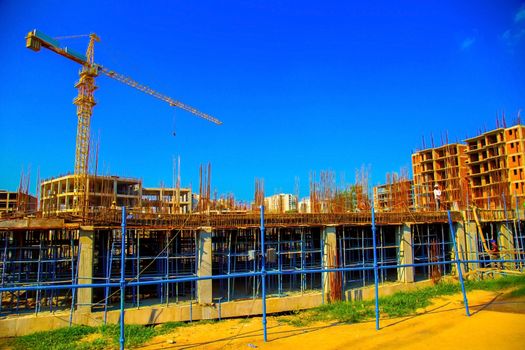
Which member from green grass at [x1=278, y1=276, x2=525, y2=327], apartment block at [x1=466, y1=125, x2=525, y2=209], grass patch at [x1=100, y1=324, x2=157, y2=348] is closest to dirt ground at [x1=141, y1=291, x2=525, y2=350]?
grass patch at [x1=100, y1=324, x2=157, y2=348]

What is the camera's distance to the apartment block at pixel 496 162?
34.2 m

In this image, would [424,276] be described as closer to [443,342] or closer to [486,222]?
[486,222]

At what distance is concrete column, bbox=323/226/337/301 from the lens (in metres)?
12.3

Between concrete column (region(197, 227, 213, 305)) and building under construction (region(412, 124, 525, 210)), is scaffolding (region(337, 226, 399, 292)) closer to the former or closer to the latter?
concrete column (region(197, 227, 213, 305))

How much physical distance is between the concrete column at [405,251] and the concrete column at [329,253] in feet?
11.7

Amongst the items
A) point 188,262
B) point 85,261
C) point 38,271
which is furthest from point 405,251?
point 38,271

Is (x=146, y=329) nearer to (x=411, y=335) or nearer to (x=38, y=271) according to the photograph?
(x=38, y=271)

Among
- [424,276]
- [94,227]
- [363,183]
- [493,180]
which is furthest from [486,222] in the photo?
[493,180]

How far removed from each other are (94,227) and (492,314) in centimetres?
999

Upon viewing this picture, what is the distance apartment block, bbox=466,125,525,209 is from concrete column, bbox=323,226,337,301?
2535 centimetres

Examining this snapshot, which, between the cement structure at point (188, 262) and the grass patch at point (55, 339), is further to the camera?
the cement structure at point (188, 262)

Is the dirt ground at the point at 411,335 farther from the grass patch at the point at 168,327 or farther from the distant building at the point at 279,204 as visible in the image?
the distant building at the point at 279,204

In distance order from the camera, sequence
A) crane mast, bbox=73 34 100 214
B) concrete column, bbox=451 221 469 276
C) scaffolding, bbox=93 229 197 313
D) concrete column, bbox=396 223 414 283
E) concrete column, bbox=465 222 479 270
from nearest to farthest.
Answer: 1. scaffolding, bbox=93 229 197 313
2. concrete column, bbox=396 223 414 283
3. concrete column, bbox=451 221 469 276
4. concrete column, bbox=465 222 479 270
5. crane mast, bbox=73 34 100 214

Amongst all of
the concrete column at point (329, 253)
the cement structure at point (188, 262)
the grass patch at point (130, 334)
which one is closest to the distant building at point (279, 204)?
the cement structure at point (188, 262)
